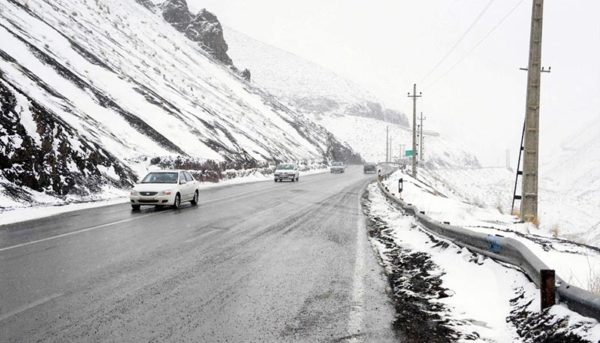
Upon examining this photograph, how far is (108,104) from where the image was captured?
1368 inches

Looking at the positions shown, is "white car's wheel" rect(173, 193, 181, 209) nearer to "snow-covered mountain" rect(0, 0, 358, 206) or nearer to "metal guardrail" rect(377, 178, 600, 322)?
"snow-covered mountain" rect(0, 0, 358, 206)

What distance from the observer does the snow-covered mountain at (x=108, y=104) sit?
67.4 ft

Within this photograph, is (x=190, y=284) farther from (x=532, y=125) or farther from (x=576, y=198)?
(x=576, y=198)

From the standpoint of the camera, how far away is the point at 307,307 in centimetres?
564

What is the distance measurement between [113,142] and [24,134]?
373 inches

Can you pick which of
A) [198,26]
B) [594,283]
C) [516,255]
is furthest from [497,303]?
[198,26]

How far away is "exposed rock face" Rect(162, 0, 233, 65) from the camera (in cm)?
9031

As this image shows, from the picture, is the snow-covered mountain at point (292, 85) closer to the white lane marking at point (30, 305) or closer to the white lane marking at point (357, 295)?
the white lane marking at point (357, 295)

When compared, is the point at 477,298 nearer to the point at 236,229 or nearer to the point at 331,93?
the point at 236,229

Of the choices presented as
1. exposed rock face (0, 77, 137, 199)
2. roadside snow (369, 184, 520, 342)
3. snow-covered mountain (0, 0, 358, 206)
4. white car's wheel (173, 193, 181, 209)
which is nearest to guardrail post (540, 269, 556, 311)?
roadside snow (369, 184, 520, 342)

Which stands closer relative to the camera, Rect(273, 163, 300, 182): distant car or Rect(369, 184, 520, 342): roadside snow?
Rect(369, 184, 520, 342): roadside snow

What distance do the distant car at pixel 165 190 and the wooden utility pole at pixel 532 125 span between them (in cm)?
1120

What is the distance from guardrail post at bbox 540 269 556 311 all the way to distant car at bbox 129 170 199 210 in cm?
1414

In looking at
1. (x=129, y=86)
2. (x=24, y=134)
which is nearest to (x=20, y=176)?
(x=24, y=134)
